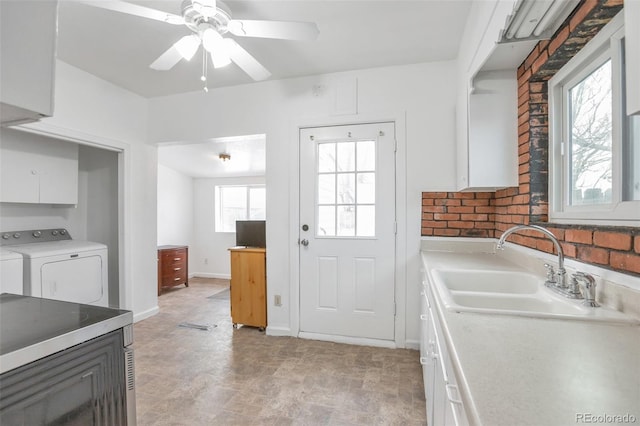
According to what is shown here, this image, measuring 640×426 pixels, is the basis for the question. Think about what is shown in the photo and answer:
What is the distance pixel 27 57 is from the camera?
0.69 metres

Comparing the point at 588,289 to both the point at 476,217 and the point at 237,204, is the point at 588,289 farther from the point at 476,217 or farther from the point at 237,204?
the point at 237,204

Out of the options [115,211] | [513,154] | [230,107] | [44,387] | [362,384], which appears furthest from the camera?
[115,211]

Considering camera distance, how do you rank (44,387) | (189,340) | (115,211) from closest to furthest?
(44,387), (189,340), (115,211)

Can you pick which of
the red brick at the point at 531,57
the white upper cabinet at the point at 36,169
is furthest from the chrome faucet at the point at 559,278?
the white upper cabinet at the point at 36,169

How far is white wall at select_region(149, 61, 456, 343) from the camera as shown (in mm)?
2502

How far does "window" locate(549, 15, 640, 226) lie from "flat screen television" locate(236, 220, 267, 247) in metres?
2.54

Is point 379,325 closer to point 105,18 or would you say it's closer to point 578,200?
point 578,200

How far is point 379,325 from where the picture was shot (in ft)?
8.59

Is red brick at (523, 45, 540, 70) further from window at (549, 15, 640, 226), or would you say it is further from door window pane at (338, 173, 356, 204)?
door window pane at (338, 173, 356, 204)

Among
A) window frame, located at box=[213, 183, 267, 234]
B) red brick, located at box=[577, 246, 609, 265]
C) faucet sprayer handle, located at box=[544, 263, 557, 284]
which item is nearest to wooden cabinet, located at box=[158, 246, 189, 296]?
window frame, located at box=[213, 183, 267, 234]

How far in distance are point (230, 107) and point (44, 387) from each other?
2677 mm

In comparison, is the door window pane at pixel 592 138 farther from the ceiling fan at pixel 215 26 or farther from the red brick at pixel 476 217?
the ceiling fan at pixel 215 26

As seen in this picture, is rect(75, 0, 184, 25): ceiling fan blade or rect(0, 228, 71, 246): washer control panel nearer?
rect(75, 0, 184, 25): ceiling fan blade

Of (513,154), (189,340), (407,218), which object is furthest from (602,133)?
(189,340)
